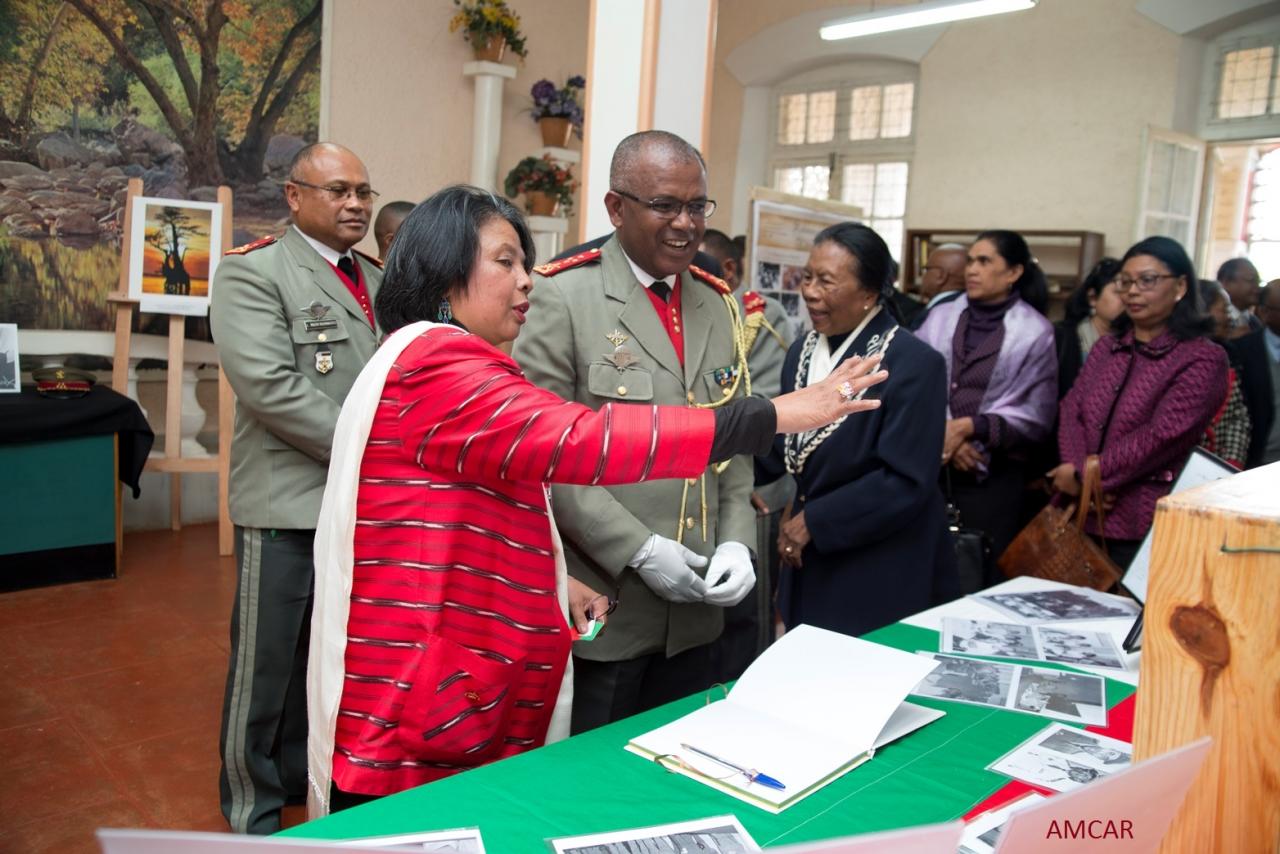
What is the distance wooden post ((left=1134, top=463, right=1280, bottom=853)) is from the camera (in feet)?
2.97

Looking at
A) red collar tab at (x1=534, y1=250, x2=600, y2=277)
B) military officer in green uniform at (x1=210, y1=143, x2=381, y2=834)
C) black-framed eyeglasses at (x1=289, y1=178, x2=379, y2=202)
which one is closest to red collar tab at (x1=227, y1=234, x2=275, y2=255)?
military officer in green uniform at (x1=210, y1=143, x2=381, y2=834)

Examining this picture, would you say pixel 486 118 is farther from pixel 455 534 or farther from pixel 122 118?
pixel 455 534

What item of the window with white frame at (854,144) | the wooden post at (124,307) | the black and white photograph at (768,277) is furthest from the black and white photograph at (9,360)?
the window with white frame at (854,144)

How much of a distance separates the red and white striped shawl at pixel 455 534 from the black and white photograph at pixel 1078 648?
109 centimetres

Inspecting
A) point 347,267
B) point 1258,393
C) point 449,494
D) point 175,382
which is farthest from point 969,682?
point 175,382

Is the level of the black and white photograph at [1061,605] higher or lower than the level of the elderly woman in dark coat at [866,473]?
lower

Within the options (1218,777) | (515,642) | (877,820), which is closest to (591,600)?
(515,642)

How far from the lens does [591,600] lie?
5.80 ft

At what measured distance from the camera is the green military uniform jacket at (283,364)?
97.4 inches

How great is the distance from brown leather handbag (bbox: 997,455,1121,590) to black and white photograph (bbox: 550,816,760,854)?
2070 millimetres

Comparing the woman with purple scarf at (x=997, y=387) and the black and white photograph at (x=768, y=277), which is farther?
the black and white photograph at (x=768, y=277)

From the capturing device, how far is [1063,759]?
154 cm

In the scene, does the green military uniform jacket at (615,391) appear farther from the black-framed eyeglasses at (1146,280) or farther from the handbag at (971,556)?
the black-framed eyeglasses at (1146,280)

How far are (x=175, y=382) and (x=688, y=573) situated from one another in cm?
413
